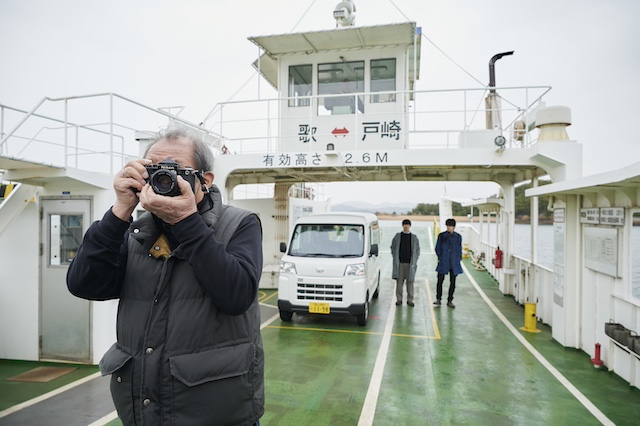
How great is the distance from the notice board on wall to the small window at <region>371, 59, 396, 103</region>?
543 centimetres

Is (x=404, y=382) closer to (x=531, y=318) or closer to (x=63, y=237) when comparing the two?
(x=531, y=318)

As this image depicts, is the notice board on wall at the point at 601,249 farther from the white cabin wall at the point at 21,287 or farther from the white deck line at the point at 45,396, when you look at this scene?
the white cabin wall at the point at 21,287

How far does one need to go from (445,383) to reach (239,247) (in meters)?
4.51

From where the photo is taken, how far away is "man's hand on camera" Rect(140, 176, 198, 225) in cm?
134

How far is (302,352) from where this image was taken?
20.4 ft

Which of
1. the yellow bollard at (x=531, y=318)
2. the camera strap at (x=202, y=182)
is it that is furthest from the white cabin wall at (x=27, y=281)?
the yellow bollard at (x=531, y=318)

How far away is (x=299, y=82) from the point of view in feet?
34.2

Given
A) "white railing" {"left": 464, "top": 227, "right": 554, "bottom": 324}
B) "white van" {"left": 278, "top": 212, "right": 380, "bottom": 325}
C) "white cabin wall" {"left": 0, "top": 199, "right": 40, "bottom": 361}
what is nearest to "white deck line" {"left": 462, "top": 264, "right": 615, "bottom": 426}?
"white railing" {"left": 464, "top": 227, "right": 554, "bottom": 324}

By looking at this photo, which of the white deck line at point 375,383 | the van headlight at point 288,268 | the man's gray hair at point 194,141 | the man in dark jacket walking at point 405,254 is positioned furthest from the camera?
the man in dark jacket walking at point 405,254

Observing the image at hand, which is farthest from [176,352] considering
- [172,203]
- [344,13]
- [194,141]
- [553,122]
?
[344,13]

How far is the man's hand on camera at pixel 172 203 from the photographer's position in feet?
4.39

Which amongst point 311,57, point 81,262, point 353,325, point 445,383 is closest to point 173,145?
point 81,262

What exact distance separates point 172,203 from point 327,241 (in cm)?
672

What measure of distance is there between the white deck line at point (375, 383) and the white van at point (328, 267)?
28.2 inches
